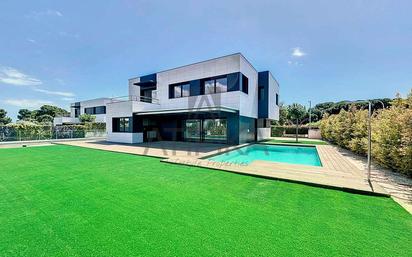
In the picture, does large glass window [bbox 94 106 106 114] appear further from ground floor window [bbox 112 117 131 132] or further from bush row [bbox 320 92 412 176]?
bush row [bbox 320 92 412 176]

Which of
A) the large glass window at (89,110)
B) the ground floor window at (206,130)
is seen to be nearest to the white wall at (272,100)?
the ground floor window at (206,130)

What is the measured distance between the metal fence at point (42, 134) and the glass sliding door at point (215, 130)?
16337 millimetres

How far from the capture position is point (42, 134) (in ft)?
63.2

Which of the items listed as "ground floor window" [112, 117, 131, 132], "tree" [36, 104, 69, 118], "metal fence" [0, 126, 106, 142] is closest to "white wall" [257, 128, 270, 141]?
"ground floor window" [112, 117, 131, 132]

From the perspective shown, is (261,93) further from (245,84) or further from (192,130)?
(192,130)

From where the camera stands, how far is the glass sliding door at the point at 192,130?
55.6 feet

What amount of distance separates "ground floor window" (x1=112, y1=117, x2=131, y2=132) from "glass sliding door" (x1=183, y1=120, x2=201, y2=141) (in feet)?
17.1

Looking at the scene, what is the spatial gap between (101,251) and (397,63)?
2110 centimetres

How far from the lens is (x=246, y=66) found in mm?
15492

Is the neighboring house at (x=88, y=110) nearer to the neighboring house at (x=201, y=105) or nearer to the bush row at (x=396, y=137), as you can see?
the neighboring house at (x=201, y=105)

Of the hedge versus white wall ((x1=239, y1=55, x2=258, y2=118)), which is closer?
white wall ((x1=239, y1=55, x2=258, y2=118))

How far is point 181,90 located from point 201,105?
3200 millimetres

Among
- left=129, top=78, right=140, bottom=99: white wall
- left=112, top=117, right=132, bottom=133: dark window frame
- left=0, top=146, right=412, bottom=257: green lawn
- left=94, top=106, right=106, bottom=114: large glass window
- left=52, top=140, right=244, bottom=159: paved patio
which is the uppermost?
left=129, top=78, right=140, bottom=99: white wall

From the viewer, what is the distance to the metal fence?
683 inches
